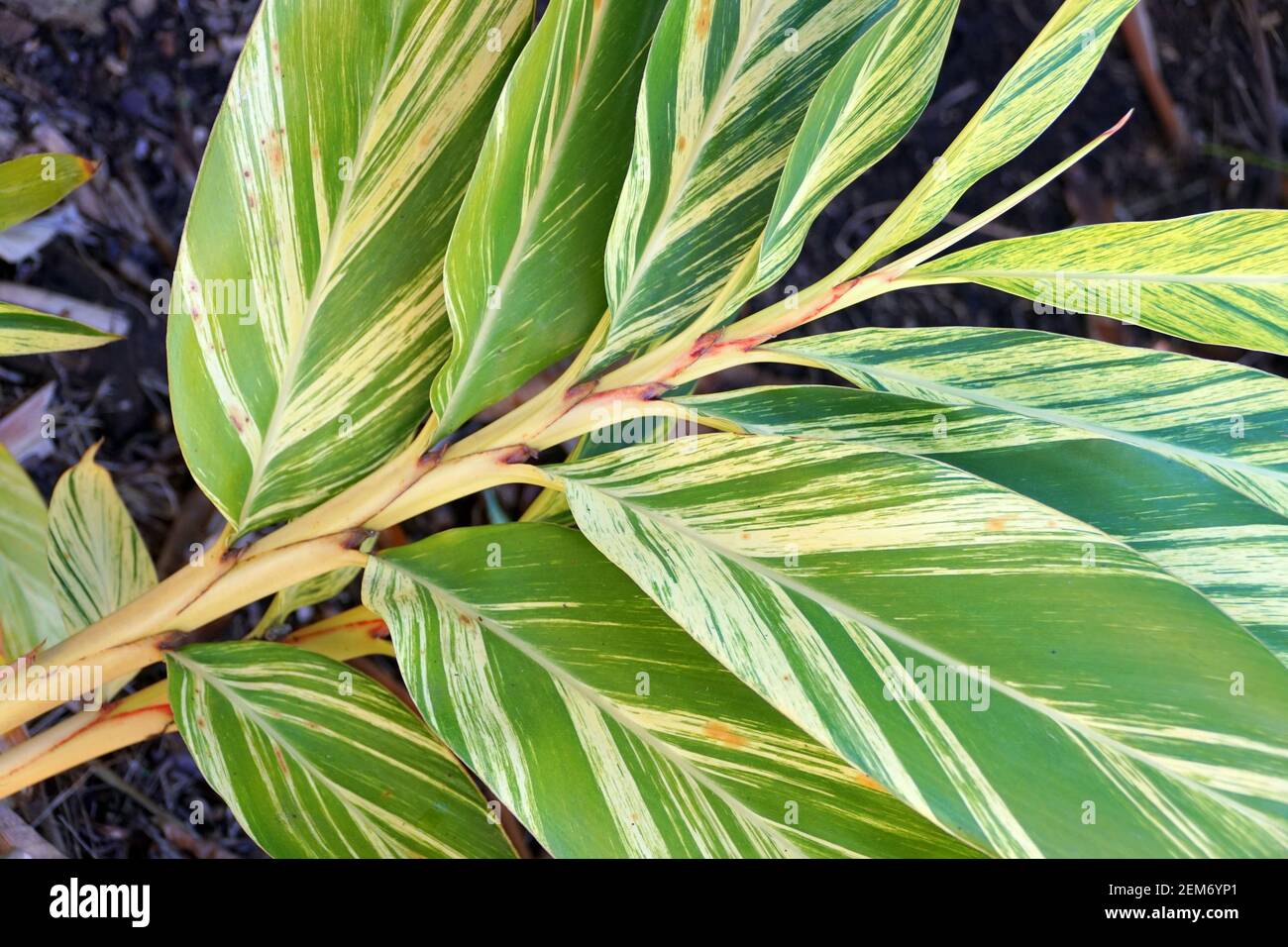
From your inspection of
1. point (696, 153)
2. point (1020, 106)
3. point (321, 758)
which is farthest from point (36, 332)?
point (1020, 106)

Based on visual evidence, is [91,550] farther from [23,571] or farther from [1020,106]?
[1020,106]

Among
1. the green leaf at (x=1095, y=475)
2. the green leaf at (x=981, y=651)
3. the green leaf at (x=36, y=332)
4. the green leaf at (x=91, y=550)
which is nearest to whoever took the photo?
the green leaf at (x=981, y=651)

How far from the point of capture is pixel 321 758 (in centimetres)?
62

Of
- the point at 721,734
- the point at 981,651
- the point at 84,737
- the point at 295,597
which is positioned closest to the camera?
the point at 981,651

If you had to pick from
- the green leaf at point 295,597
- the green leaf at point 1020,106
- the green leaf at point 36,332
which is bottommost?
the green leaf at point 295,597

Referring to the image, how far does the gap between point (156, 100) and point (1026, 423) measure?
1.07m

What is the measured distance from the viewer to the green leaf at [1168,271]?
0.48m

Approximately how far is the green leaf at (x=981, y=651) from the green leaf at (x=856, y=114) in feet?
0.39

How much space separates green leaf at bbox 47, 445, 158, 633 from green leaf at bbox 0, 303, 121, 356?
0.18m

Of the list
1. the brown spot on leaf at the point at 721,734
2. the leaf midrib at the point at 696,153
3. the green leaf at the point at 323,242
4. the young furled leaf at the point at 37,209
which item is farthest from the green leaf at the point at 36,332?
the brown spot on leaf at the point at 721,734

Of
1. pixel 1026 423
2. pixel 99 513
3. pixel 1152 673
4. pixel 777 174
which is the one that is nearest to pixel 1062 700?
pixel 1152 673

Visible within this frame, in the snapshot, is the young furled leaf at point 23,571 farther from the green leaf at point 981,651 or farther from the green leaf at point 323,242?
the green leaf at point 981,651

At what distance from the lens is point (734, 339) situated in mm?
533

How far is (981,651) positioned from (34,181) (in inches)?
29.4
